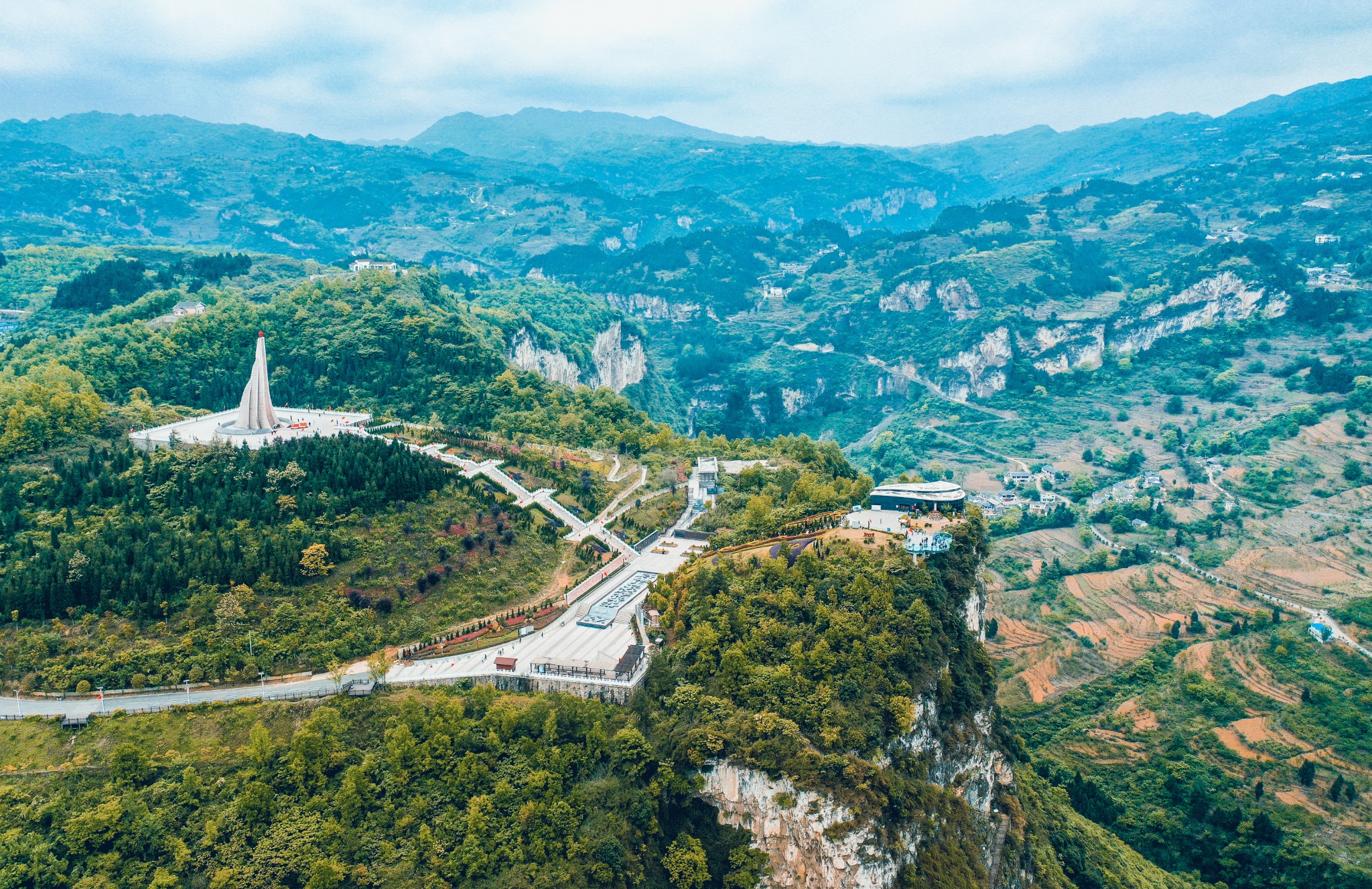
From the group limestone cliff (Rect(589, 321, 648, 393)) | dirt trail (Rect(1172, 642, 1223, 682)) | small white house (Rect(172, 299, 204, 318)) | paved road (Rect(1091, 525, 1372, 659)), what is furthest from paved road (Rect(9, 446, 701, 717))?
limestone cliff (Rect(589, 321, 648, 393))

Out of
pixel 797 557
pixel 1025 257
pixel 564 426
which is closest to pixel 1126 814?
pixel 797 557

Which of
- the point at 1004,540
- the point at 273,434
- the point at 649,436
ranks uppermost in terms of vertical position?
the point at 273,434

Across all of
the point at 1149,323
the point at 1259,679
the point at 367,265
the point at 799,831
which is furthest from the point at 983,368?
the point at 799,831

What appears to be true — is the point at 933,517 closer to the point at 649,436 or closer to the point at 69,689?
the point at 649,436

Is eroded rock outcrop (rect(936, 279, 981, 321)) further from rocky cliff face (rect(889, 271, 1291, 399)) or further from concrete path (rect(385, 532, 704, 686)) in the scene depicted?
concrete path (rect(385, 532, 704, 686))

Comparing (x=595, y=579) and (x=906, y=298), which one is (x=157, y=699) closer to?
(x=595, y=579)

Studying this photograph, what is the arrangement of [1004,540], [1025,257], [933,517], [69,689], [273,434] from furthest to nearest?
[1025,257] → [1004,540] → [273,434] → [933,517] → [69,689]

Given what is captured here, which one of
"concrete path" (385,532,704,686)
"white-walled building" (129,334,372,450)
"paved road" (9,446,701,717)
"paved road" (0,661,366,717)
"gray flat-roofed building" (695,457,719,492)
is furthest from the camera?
"gray flat-roofed building" (695,457,719,492)
